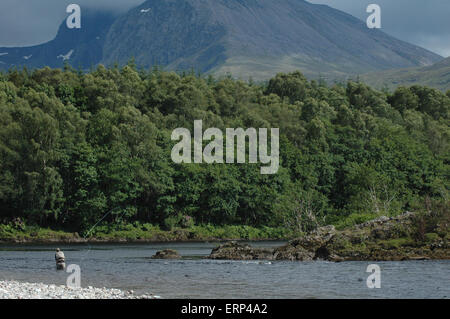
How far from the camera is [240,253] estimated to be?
175 feet

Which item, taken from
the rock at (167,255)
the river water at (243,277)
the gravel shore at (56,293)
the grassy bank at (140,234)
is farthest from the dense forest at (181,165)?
the gravel shore at (56,293)

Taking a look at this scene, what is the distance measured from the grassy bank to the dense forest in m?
1.62

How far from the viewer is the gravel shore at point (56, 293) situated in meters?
27.5

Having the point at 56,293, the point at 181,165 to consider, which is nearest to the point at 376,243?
the point at 56,293

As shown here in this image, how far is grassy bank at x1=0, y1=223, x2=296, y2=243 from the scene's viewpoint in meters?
82.2

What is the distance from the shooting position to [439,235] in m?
48.1

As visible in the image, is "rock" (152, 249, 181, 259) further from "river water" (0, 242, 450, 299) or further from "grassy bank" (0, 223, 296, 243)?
"grassy bank" (0, 223, 296, 243)

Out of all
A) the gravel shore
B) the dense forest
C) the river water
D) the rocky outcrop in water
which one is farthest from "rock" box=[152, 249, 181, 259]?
the gravel shore

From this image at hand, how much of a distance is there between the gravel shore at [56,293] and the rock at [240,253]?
21879mm

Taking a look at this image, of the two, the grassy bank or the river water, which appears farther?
the grassy bank

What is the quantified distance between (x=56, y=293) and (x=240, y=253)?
85.8 feet
